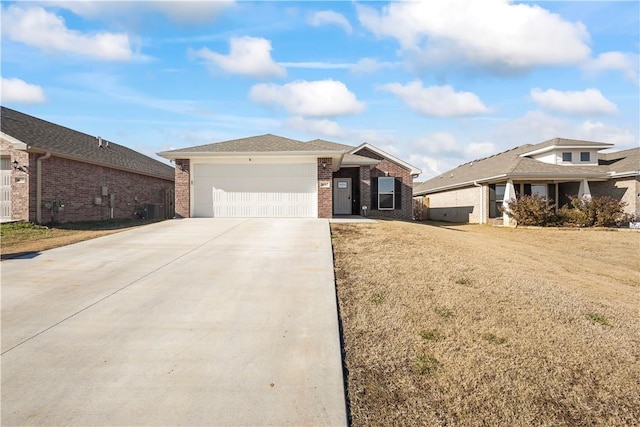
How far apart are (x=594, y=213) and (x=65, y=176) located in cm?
2402

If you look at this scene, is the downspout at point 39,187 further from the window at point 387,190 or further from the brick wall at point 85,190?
the window at point 387,190

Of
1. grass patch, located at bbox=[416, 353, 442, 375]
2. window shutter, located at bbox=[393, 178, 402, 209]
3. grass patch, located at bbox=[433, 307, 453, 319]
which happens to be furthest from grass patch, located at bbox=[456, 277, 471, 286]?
window shutter, located at bbox=[393, 178, 402, 209]

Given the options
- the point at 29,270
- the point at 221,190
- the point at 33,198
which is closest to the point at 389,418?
the point at 29,270

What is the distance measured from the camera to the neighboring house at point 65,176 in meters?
13.9

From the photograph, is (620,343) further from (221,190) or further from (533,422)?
(221,190)

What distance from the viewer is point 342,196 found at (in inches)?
834

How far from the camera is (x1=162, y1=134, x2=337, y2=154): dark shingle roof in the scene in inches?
584

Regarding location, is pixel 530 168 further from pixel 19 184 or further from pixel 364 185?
pixel 19 184

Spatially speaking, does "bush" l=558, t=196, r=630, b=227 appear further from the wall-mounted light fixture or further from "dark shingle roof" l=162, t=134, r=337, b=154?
the wall-mounted light fixture

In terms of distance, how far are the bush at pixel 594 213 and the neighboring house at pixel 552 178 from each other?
1751mm

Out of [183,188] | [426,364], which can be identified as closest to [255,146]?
[183,188]

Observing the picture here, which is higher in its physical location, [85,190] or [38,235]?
[85,190]

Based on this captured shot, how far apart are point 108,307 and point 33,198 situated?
1124 centimetres

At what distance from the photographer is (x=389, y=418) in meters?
3.44
